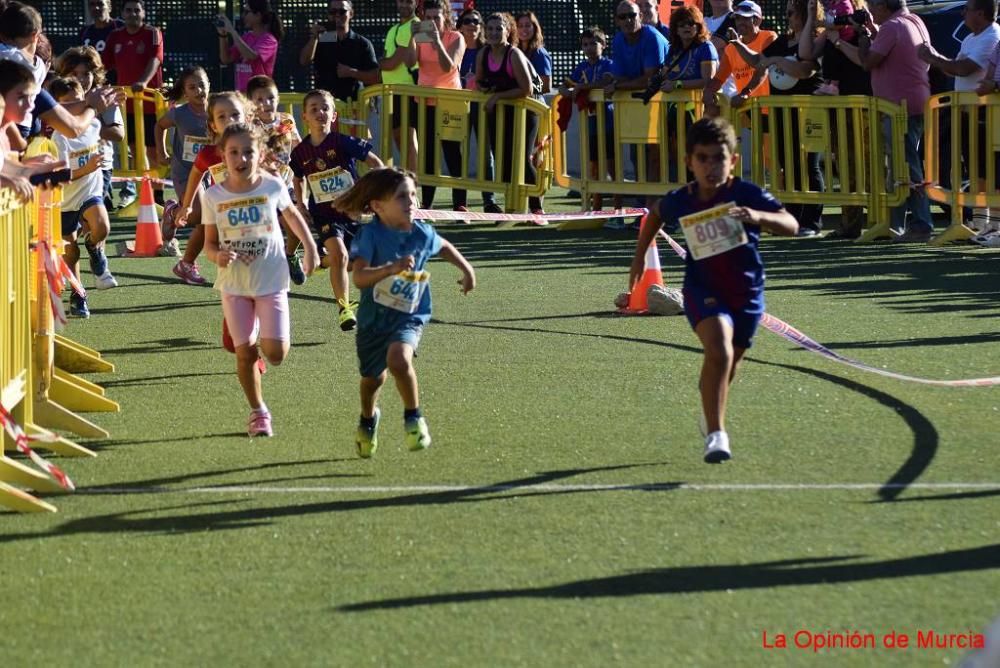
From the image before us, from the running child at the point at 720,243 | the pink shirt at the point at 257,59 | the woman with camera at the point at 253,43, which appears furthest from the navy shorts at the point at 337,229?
the pink shirt at the point at 257,59

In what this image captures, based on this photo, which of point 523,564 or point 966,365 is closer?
point 523,564

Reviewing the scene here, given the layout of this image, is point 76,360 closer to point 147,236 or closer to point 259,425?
point 259,425

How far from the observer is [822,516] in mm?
6281

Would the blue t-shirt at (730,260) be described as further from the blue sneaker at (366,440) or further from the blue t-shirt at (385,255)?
the blue sneaker at (366,440)

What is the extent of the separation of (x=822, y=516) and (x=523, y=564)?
1174mm

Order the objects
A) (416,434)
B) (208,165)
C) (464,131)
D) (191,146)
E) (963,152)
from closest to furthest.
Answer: (416,434)
(208,165)
(191,146)
(963,152)
(464,131)

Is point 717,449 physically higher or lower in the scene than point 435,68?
lower

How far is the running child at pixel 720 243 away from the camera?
727 cm

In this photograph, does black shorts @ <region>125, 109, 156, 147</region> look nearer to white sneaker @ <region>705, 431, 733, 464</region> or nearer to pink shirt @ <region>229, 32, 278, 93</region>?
pink shirt @ <region>229, 32, 278, 93</region>

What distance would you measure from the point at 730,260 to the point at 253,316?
7.43 ft

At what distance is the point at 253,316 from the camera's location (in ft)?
27.3

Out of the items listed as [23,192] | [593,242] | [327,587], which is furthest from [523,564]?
[593,242]

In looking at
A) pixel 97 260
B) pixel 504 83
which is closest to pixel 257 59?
pixel 504 83

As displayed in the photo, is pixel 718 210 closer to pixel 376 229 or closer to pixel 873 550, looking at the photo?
pixel 376 229
